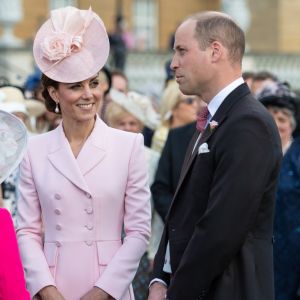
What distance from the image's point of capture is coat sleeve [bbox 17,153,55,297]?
5362mm

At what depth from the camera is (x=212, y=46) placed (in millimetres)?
4852

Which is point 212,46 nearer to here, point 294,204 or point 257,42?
point 294,204

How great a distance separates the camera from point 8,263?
455 cm

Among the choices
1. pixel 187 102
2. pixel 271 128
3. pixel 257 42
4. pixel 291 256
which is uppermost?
pixel 271 128

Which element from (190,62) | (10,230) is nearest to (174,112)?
(190,62)

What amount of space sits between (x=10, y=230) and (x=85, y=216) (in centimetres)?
85

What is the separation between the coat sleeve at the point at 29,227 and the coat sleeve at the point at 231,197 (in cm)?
92

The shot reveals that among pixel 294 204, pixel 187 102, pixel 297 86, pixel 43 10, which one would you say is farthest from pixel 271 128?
pixel 43 10

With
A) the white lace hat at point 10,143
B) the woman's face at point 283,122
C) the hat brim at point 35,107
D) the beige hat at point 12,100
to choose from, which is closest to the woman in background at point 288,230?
the woman's face at point 283,122

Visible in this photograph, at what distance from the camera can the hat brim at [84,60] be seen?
17.7 feet

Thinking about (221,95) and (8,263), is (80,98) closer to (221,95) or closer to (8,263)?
(221,95)

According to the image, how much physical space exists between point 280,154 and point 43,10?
35.4m

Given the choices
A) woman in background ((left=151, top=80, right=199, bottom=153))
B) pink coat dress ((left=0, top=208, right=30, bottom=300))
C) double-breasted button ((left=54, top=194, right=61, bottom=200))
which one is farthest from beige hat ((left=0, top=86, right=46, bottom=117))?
pink coat dress ((left=0, top=208, right=30, bottom=300))

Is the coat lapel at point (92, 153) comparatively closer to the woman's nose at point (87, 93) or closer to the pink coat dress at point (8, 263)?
the woman's nose at point (87, 93)
